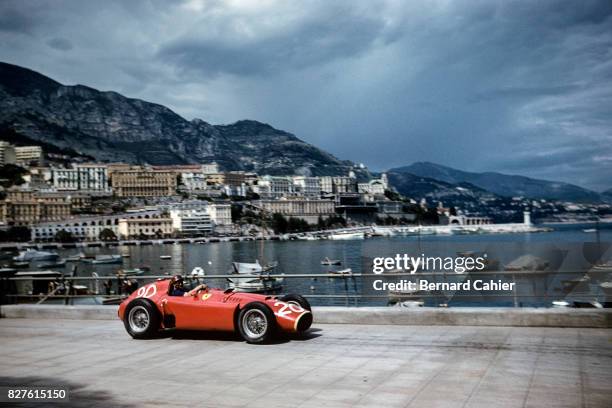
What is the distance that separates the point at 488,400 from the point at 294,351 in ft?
13.2

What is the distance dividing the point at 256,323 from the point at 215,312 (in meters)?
0.82

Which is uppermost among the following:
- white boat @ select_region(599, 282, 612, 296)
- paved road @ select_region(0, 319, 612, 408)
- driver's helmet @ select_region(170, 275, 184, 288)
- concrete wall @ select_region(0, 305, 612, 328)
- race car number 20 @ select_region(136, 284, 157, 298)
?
driver's helmet @ select_region(170, 275, 184, 288)

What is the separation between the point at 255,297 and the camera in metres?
→ 11.9

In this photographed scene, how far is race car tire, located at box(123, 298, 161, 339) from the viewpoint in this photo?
40.9 ft

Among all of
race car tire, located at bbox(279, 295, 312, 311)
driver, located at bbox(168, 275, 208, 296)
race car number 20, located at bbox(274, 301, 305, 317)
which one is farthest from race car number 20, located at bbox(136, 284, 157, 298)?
race car number 20, located at bbox(274, 301, 305, 317)

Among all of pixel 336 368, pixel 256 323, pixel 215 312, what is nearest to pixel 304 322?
pixel 256 323

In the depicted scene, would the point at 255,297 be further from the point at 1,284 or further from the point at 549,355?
the point at 1,284

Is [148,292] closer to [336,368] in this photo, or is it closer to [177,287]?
[177,287]

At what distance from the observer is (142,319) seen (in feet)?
41.7

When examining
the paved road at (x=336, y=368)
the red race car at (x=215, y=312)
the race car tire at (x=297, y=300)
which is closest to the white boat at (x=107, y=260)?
the paved road at (x=336, y=368)

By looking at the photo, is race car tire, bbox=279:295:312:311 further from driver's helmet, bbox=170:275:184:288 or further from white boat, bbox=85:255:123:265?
white boat, bbox=85:255:123:265

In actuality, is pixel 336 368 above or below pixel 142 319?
below

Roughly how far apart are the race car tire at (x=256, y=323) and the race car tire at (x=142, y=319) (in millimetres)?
1806

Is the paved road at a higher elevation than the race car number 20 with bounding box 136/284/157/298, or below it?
below
